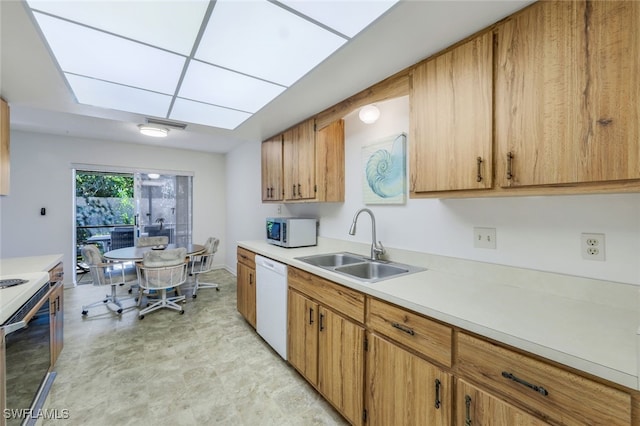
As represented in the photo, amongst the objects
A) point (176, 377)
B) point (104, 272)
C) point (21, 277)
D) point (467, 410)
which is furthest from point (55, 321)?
point (467, 410)

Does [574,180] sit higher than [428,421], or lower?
higher

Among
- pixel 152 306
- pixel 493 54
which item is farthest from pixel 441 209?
pixel 152 306

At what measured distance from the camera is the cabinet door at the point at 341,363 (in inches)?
60.3

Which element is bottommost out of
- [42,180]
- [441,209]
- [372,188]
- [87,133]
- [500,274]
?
[500,274]

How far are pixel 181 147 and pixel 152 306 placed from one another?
3.19m

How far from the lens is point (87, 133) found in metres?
4.25

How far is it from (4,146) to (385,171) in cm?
325

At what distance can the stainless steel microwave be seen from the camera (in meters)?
2.76

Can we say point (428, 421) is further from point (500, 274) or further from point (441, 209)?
point (441, 209)

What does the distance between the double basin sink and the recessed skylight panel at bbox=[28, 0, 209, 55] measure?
5.43 feet

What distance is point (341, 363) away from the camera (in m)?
1.66

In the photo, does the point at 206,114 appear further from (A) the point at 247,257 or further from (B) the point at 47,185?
(B) the point at 47,185

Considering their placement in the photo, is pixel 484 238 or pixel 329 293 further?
pixel 329 293

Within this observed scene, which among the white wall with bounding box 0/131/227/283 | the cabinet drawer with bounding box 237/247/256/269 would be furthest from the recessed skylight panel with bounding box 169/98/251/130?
A: the white wall with bounding box 0/131/227/283
